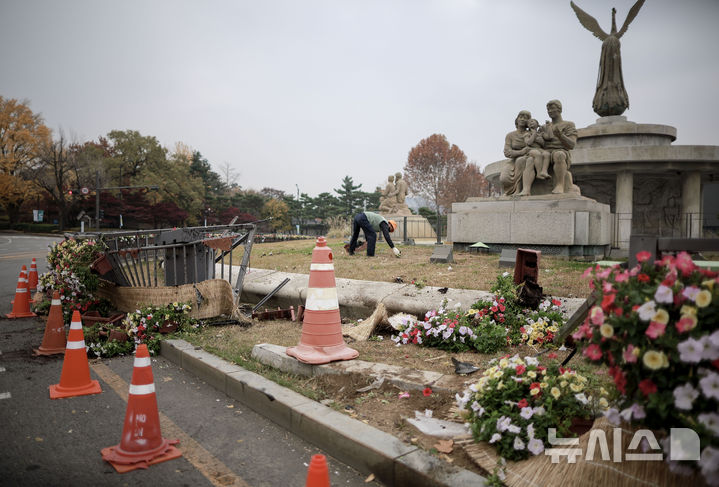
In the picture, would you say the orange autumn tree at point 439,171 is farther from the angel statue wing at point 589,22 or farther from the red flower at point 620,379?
the red flower at point 620,379

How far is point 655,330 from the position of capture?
177 centimetres

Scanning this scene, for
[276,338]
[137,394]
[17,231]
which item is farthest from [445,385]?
[17,231]

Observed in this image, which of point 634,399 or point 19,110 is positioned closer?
point 634,399

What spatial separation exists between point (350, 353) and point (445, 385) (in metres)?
1.17

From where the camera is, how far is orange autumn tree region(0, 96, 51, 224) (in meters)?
44.5

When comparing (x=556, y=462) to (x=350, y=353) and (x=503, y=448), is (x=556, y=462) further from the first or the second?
(x=350, y=353)

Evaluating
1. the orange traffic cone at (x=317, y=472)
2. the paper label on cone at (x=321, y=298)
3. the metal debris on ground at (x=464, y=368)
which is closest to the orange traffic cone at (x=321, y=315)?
the paper label on cone at (x=321, y=298)

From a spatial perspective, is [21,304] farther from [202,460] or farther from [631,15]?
[631,15]

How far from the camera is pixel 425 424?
3225 mm

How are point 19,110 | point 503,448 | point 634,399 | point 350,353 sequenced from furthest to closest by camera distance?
point 19,110 → point 350,353 → point 503,448 → point 634,399

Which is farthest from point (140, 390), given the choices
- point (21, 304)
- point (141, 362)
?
point (21, 304)

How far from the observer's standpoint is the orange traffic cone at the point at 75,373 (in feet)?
14.0

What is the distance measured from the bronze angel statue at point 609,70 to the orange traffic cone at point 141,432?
2016 cm

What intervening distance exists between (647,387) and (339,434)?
6.44 ft
